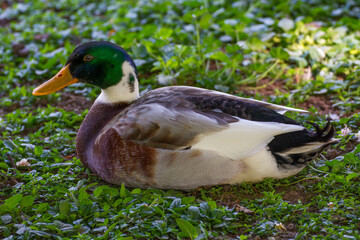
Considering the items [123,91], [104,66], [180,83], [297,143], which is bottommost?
[180,83]

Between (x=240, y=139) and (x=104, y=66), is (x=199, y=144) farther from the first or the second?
(x=104, y=66)

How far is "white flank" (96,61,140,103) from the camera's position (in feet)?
11.9

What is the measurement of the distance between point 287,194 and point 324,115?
4.29ft

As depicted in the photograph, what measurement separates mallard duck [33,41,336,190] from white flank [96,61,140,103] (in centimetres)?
20

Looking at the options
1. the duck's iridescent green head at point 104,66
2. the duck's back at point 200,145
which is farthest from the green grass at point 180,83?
the duck's iridescent green head at point 104,66

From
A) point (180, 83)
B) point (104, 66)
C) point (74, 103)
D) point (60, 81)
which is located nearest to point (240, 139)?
point (104, 66)

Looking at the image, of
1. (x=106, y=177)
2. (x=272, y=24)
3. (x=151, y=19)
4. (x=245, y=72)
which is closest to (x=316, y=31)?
(x=272, y=24)

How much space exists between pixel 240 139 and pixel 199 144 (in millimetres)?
250

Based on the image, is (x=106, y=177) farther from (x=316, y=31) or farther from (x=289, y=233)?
(x=316, y=31)

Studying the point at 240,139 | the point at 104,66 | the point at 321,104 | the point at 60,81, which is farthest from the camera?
the point at 321,104

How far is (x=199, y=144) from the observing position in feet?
10.4

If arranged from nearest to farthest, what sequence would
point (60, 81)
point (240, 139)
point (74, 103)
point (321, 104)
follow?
point (240, 139) → point (60, 81) → point (321, 104) → point (74, 103)

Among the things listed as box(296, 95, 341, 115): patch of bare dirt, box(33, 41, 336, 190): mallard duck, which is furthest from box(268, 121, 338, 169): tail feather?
box(296, 95, 341, 115): patch of bare dirt

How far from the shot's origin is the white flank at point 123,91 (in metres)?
3.64
